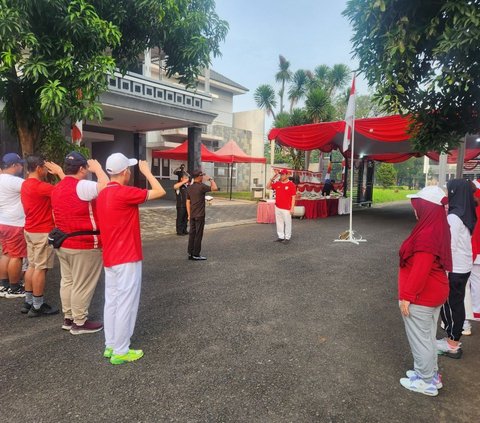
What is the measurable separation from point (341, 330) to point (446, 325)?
991 millimetres

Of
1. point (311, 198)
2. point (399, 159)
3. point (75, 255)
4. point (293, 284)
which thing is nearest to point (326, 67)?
point (399, 159)

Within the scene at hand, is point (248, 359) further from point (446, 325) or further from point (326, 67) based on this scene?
point (326, 67)

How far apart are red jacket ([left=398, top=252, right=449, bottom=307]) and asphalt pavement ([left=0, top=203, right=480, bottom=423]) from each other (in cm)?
75

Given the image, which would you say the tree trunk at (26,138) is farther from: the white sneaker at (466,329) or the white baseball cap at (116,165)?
the white sneaker at (466,329)

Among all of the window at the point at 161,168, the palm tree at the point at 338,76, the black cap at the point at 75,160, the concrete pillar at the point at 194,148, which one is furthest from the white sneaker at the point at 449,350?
the palm tree at the point at 338,76

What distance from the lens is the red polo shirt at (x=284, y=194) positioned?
8.67 metres

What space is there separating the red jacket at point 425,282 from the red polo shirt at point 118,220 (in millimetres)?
2142

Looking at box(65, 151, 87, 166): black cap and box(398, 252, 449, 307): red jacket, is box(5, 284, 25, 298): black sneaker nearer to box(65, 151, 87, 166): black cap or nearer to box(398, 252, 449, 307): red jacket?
box(65, 151, 87, 166): black cap

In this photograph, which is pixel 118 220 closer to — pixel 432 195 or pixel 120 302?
pixel 120 302

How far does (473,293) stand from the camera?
13.2 feet

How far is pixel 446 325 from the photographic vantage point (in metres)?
3.46

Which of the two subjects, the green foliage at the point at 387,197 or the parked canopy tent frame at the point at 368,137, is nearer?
the parked canopy tent frame at the point at 368,137

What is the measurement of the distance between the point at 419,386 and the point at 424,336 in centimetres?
42

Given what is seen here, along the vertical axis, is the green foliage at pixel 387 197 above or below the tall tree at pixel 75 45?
below
